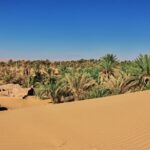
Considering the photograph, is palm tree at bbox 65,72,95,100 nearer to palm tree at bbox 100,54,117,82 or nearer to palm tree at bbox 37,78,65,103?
palm tree at bbox 37,78,65,103

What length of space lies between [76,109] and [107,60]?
17579 millimetres

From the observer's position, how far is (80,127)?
286 inches

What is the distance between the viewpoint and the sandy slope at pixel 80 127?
6141 millimetres

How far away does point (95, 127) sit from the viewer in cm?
727

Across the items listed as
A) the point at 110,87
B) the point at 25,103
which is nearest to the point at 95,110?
the point at 110,87

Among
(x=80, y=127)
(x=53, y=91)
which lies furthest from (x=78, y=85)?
(x=80, y=127)

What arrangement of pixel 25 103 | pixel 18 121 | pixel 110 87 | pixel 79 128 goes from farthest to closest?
pixel 25 103
pixel 110 87
pixel 18 121
pixel 79 128

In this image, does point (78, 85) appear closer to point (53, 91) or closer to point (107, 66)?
point (53, 91)

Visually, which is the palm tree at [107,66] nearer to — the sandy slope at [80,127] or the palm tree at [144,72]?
the palm tree at [144,72]

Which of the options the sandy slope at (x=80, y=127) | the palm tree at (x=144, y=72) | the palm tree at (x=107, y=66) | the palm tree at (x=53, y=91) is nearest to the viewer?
the sandy slope at (x=80, y=127)

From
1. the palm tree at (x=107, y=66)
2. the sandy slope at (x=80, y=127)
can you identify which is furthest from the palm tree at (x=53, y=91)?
the sandy slope at (x=80, y=127)

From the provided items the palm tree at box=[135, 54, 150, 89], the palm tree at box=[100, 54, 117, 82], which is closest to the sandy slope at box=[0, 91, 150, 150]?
the palm tree at box=[135, 54, 150, 89]

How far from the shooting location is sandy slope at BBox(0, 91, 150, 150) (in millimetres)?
6141

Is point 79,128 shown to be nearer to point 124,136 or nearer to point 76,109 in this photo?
point 124,136
